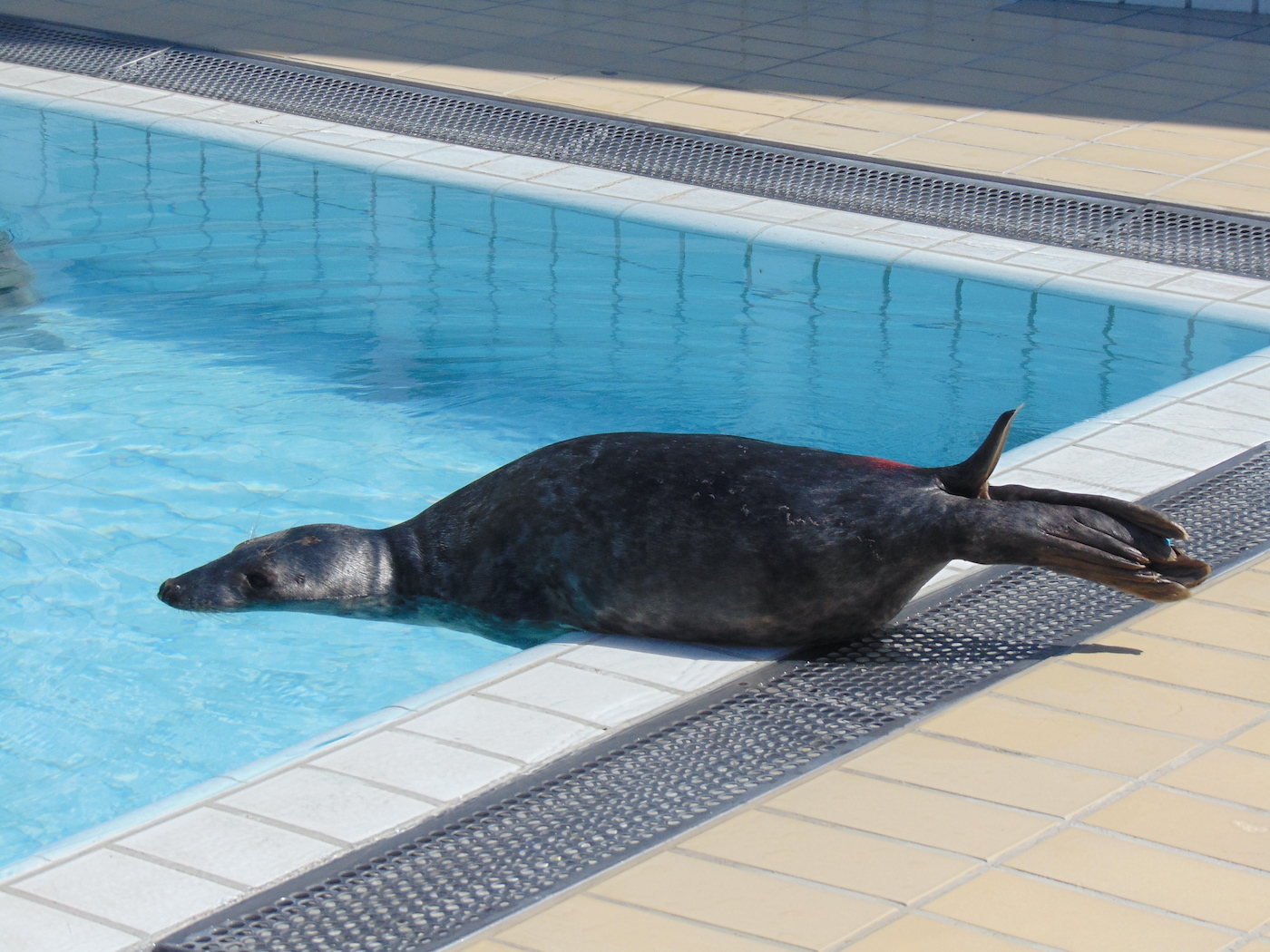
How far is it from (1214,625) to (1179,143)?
472 centimetres

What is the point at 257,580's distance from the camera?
4.51 metres

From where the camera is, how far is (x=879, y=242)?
699cm

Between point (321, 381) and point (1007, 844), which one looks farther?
point (321, 381)

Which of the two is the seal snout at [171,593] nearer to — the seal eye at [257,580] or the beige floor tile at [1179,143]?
the seal eye at [257,580]

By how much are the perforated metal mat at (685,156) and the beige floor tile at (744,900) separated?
4.48 meters

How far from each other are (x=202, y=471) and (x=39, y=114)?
4110 mm

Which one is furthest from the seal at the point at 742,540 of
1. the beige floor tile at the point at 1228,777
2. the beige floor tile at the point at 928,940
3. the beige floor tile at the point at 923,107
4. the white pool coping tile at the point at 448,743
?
the beige floor tile at the point at 923,107

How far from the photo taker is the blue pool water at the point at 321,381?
4.41 meters

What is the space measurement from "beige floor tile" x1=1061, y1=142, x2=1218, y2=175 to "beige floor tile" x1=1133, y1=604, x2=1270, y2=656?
13.4ft

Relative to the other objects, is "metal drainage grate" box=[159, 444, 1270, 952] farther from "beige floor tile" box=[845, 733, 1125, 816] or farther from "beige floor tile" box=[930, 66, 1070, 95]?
"beige floor tile" box=[930, 66, 1070, 95]

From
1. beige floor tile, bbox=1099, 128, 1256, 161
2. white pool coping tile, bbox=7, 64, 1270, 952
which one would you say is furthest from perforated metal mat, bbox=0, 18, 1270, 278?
beige floor tile, bbox=1099, 128, 1256, 161

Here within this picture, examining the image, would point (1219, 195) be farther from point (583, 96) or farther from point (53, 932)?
point (53, 932)

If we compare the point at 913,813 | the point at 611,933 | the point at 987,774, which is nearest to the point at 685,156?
the point at 987,774

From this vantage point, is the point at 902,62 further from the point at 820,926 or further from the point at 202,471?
the point at 820,926
